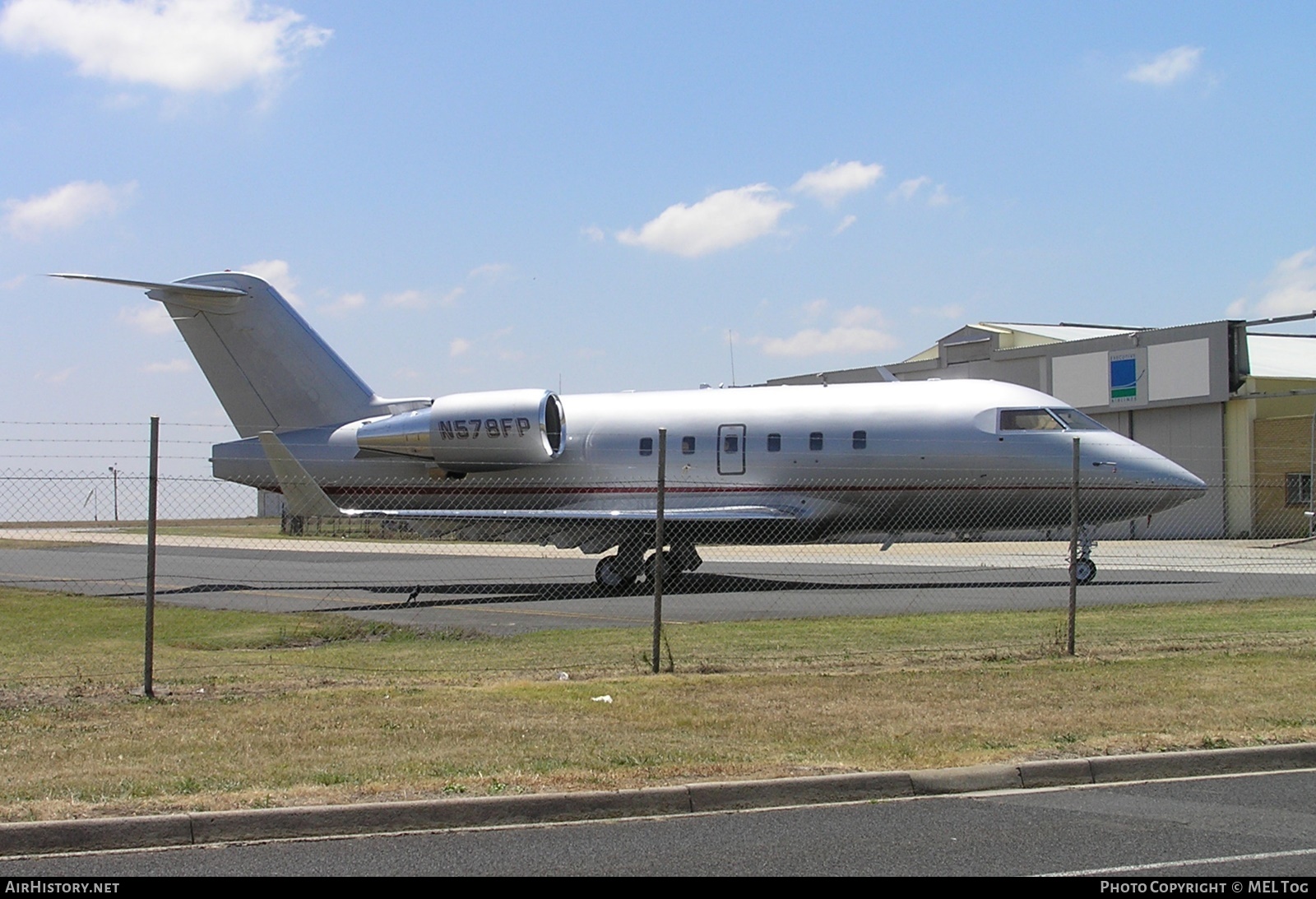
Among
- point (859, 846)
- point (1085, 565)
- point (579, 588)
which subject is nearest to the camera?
point (859, 846)

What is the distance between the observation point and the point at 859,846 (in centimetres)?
609

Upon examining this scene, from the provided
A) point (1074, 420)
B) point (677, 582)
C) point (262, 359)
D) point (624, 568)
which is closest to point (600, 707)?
point (624, 568)

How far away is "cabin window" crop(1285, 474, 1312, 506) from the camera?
41469mm

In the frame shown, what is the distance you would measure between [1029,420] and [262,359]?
45.5 ft

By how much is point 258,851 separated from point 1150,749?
5155 millimetres

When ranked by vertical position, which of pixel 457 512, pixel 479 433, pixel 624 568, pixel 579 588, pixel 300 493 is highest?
pixel 479 433

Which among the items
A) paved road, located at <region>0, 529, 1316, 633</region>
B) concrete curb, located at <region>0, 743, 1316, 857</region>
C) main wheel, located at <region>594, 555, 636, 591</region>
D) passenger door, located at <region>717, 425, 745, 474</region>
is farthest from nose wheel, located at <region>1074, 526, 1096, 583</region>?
concrete curb, located at <region>0, 743, 1316, 857</region>

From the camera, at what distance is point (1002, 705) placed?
9.40 metres

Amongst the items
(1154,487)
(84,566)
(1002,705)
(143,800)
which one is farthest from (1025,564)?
(143,800)

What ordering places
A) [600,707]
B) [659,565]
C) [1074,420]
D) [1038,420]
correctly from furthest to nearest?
[1074,420] < [1038,420] < [659,565] < [600,707]

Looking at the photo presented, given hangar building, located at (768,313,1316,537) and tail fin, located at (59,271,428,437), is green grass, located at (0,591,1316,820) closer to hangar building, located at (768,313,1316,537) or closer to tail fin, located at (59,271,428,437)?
tail fin, located at (59,271,428,437)

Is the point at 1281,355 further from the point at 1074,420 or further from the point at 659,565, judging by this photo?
the point at 659,565
